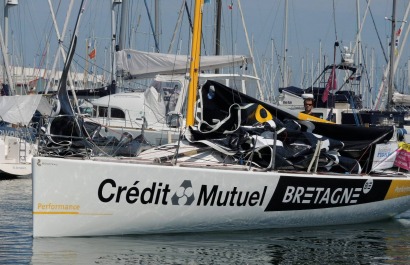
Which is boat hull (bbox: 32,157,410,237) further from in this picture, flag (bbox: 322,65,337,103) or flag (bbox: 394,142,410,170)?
flag (bbox: 322,65,337,103)

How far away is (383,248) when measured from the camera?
→ 14711mm

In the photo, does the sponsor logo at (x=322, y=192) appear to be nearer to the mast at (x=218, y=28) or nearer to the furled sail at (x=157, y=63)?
the furled sail at (x=157, y=63)

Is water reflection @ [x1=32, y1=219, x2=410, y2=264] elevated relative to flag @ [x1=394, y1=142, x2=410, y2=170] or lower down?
lower down

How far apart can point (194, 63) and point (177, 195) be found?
2.82 metres

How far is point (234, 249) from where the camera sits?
1395 cm

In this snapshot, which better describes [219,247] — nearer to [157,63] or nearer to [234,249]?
[234,249]

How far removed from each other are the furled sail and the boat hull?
31.4 ft

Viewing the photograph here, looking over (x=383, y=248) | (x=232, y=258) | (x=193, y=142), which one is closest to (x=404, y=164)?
(x=383, y=248)

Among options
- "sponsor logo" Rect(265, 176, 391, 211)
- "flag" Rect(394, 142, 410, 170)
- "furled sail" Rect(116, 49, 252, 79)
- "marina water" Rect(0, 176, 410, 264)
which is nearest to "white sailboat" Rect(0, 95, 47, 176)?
"furled sail" Rect(116, 49, 252, 79)

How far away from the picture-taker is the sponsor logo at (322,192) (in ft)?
50.1

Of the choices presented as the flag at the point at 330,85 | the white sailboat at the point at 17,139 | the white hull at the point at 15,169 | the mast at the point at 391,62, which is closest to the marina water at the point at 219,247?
the flag at the point at 330,85

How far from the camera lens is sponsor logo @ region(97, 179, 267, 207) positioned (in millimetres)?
13961

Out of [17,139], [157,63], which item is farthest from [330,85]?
[17,139]

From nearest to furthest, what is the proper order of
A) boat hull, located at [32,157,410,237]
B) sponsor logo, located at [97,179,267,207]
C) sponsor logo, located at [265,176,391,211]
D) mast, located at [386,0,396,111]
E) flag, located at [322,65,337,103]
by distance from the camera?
boat hull, located at [32,157,410,237] < sponsor logo, located at [97,179,267,207] < sponsor logo, located at [265,176,391,211] < flag, located at [322,65,337,103] < mast, located at [386,0,396,111]
